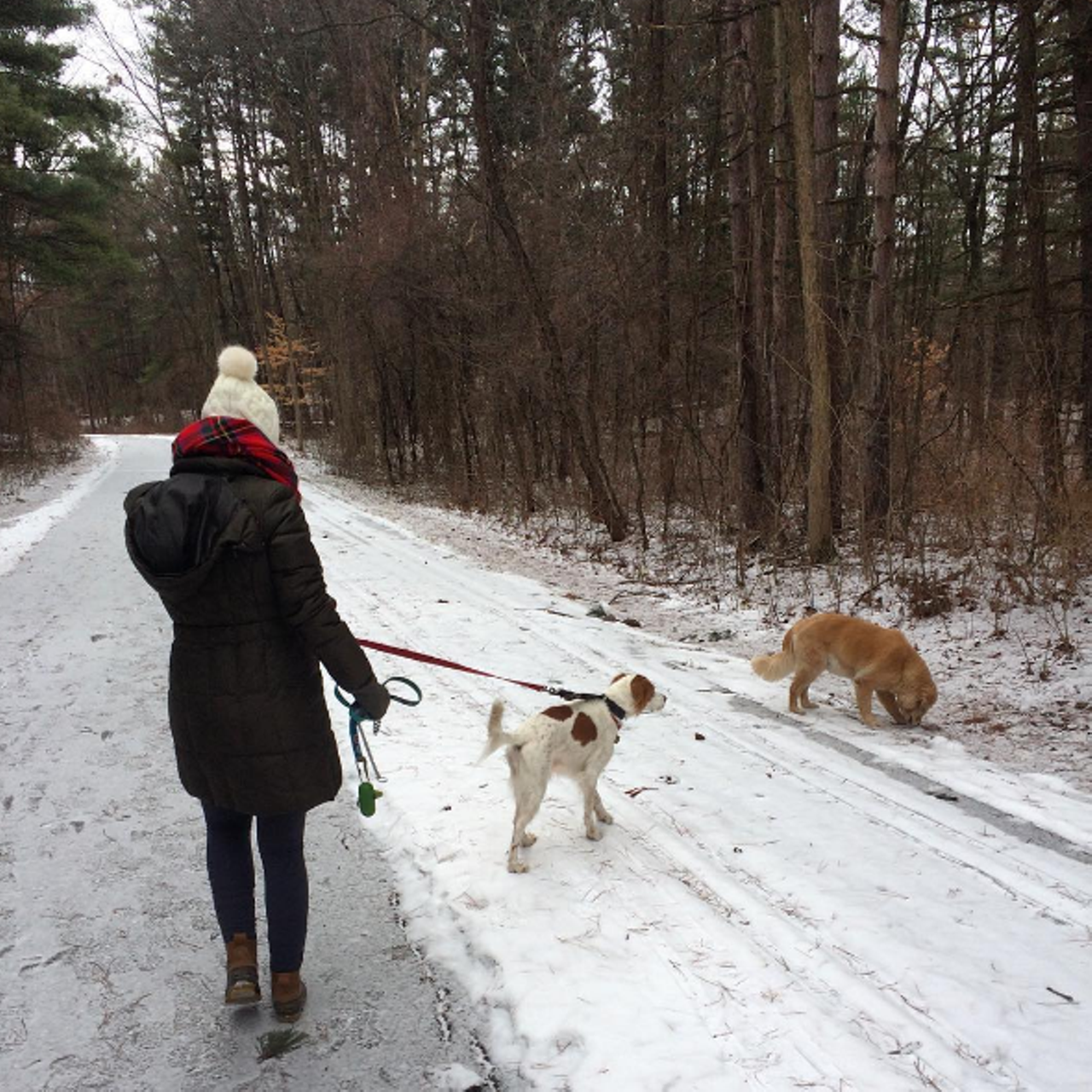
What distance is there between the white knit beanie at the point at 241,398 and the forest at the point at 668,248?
6993mm

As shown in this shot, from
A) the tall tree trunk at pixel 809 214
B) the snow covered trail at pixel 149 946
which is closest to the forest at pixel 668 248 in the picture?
the tall tree trunk at pixel 809 214

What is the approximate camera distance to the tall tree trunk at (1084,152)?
924 centimetres

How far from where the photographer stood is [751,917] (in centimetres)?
331

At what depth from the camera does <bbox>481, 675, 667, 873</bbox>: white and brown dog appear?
3.63 meters

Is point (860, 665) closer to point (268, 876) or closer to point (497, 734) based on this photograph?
point (497, 734)

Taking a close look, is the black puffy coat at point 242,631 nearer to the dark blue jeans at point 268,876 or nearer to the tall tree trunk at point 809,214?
the dark blue jeans at point 268,876

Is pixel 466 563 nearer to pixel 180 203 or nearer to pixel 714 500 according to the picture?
pixel 714 500

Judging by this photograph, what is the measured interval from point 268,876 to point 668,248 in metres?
12.2

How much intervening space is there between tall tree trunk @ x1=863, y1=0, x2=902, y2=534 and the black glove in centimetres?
748

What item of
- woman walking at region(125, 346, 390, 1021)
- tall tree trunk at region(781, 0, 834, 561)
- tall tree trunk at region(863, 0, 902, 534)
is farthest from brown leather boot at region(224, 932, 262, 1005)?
tall tree trunk at region(781, 0, 834, 561)

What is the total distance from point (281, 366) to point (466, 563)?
92.1ft

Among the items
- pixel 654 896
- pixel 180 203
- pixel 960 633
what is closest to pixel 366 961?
pixel 654 896

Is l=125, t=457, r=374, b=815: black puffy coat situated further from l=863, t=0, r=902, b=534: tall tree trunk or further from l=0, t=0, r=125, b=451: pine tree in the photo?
l=0, t=0, r=125, b=451: pine tree

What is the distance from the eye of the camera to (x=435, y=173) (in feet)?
67.9
